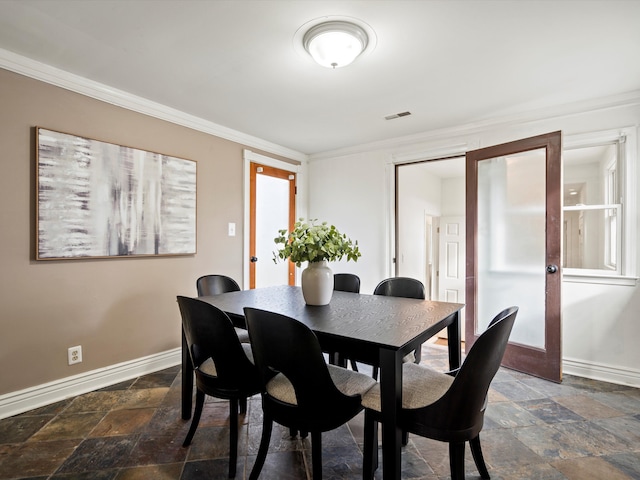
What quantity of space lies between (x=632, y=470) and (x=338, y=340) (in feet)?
5.66

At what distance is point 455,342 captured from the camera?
1.91m

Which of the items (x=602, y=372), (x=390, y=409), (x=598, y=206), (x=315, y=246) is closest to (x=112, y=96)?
(x=315, y=246)

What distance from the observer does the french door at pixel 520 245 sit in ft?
9.01

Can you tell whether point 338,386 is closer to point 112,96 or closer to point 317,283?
point 317,283

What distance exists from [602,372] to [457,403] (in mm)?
2503

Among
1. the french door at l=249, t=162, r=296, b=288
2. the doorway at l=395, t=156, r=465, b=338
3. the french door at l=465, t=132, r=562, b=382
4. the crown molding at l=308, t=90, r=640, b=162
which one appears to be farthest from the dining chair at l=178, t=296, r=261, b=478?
the crown molding at l=308, t=90, r=640, b=162

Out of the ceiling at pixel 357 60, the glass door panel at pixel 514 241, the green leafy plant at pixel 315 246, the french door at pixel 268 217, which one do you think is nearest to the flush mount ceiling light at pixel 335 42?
the ceiling at pixel 357 60

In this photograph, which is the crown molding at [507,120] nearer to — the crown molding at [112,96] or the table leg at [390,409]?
the crown molding at [112,96]

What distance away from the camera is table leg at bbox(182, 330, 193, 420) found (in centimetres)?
208

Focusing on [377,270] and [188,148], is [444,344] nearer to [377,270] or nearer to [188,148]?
[377,270]

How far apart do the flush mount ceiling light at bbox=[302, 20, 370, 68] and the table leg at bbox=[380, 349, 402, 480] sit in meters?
1.71

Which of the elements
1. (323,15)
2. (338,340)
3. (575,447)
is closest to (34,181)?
(323,15)

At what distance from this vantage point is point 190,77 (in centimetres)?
245

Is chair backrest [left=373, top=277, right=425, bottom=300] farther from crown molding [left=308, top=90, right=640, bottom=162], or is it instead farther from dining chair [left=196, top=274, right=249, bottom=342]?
crown molding [left=308, top=90, right=640, bottom=162]
